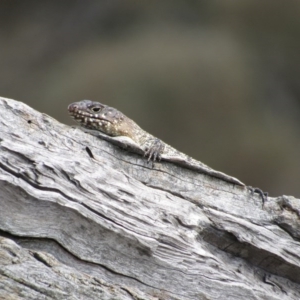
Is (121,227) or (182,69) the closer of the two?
(121,227)

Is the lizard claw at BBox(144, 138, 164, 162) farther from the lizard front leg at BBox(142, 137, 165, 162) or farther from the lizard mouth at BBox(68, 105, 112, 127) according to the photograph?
the lizard mouth at BBox(68, 105, 112, 127)

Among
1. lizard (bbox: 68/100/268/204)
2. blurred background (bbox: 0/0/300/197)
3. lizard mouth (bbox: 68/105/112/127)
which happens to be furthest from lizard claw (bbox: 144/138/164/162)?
blurred background (bbox: 0/0/300/197)

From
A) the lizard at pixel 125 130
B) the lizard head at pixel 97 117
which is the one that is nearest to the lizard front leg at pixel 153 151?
the lizard at pixel 125 130

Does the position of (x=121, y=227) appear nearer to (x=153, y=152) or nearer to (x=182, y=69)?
(x=153, y=152)

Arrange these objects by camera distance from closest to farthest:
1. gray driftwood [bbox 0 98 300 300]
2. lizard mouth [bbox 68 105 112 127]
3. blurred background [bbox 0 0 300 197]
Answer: gray driftwood [bbox 0 98 300 300] < lizard mouth [bbox 68 105 112 127] < blurred background [bbox 0 0 300 197]

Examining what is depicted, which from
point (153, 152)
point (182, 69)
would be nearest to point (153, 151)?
point (153, 152)

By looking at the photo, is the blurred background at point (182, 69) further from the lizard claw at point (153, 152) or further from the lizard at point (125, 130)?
the lizard claw at point (153, 152)

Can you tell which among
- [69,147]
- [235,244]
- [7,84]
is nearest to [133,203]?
[69,147]
